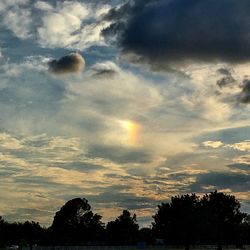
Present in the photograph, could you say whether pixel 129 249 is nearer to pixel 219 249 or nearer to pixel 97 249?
pixel 97 249

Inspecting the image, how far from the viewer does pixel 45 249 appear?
553 ft

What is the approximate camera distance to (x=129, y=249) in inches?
6757

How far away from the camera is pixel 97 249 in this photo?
16388 cm

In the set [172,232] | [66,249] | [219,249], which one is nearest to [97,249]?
[66,249]

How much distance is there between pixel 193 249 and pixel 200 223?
9.65m

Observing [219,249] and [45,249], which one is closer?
[45,249]

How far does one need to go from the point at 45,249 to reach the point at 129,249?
25457 mm

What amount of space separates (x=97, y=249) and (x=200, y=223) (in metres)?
43.3

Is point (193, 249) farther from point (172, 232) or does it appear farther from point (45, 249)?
point (45, 249)

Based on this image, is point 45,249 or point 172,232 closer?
point 45,249

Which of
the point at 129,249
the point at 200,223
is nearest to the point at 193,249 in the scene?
the point at 200,223

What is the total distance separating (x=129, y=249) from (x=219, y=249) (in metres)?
43.1

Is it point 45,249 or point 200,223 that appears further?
point 200,223

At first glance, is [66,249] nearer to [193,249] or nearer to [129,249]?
[129,249]
